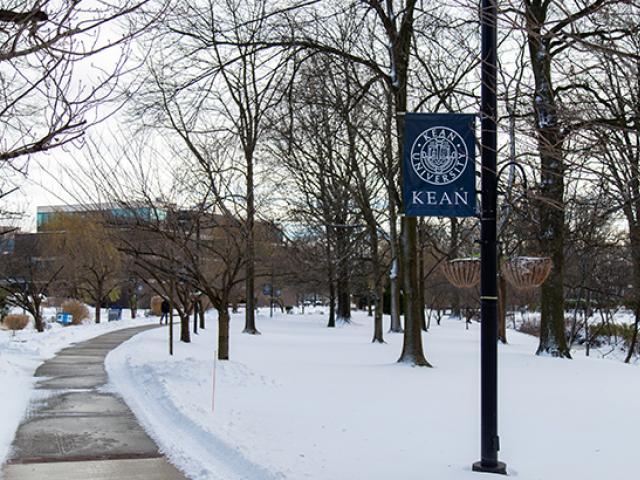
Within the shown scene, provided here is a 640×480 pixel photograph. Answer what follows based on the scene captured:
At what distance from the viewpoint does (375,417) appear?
405 inches

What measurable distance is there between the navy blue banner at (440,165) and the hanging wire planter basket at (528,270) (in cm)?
736

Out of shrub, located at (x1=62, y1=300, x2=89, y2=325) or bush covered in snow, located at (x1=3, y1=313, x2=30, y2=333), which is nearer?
bush covered in snow, located at (x1=3, y1=313, x2=30, y2=333)

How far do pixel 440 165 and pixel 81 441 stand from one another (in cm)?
543

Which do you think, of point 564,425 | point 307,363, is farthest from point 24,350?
point 564,425

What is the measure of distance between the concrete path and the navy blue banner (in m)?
3.72

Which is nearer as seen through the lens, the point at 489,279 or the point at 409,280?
the point at 489,279

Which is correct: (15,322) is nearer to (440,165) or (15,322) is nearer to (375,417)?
(375,417)

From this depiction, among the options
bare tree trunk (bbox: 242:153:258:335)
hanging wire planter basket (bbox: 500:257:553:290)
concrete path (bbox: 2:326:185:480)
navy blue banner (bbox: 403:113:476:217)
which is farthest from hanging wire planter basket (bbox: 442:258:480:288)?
navy blue banner (bbox: 403:113:476:217)

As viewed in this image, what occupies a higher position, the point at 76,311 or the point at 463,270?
the point at 463,270

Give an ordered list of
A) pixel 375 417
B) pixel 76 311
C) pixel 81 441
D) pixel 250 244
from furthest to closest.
A: pixel 76 311
pixel 250 244
pixel 375 417
pixel 81 441

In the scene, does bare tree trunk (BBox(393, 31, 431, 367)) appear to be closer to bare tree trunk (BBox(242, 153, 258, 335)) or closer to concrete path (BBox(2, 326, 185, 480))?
bare tree trunk (BBox(242, 153, 258, 335))

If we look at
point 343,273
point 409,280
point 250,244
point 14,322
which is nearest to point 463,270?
point 409,280

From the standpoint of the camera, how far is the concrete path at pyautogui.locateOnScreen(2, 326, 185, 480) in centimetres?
794

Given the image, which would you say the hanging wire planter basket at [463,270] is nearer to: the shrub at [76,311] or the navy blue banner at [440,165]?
the navy blue banner at [440,165]
